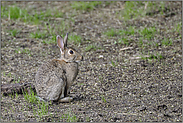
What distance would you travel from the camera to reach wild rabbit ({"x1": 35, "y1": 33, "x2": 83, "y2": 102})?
622 centimetres

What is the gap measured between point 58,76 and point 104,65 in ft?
7.29

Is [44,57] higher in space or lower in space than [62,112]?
higher

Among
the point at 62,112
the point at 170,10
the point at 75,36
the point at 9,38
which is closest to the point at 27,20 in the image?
the point at 9,38

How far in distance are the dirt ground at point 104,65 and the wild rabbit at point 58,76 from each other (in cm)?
23

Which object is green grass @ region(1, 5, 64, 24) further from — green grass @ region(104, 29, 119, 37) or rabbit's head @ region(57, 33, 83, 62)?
rabbit's head @ region(57, 33, 83, 62)

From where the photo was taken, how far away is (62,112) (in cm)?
594

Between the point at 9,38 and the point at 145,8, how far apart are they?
4.75 meters

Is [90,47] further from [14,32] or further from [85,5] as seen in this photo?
[85,5]

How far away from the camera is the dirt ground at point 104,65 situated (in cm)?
594

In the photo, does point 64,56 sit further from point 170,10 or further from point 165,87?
point 170,10

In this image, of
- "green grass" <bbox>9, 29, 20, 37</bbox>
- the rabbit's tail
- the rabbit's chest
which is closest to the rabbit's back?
the rabbit's chest

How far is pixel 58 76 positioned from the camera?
6273 mm

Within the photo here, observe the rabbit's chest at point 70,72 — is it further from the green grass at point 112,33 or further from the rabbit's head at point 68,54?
the green grass at point 112,33

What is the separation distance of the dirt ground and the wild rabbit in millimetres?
225
